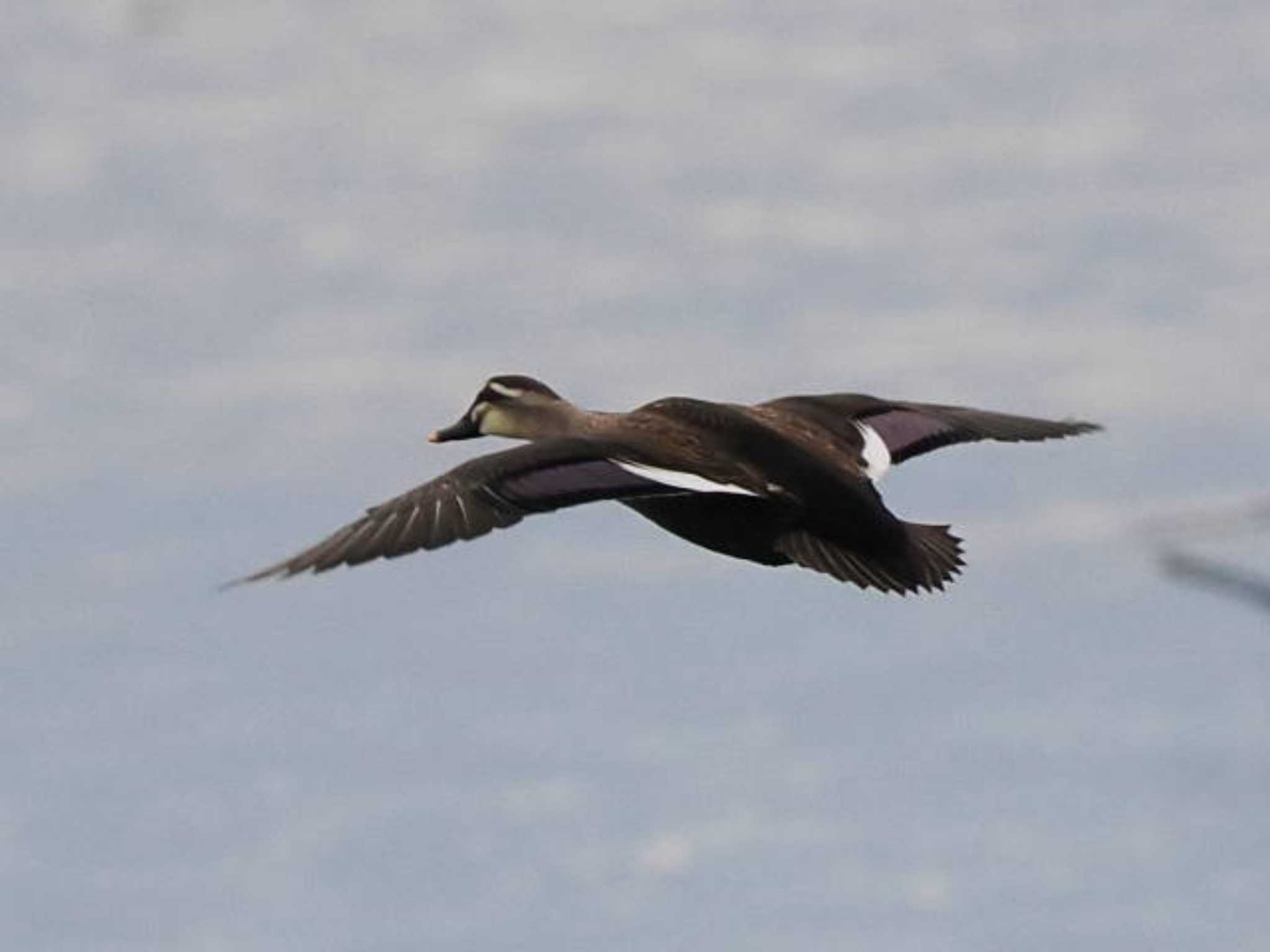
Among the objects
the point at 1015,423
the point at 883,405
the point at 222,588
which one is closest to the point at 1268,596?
the point at 222,588

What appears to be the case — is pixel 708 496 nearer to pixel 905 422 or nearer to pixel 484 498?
pixel 484 498

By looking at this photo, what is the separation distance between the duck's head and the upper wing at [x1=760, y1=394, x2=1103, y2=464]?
5.27 feet

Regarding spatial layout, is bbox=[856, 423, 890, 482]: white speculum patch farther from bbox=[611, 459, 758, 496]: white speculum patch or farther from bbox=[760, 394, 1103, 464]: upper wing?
bbox=[611, 459, 758, 496]: white speculum patch

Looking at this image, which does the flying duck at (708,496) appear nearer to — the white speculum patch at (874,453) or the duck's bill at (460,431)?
the white speculum patch at (874,453)

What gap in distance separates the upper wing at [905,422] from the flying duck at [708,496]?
20cm

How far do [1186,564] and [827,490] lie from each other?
6.66m

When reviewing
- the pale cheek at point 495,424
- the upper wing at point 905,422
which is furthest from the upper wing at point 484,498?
the pale cheek at point 495,424

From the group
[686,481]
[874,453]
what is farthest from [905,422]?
[686,481]

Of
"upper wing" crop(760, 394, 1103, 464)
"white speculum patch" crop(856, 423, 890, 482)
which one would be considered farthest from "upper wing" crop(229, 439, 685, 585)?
"upper wing" crop(760, 394, 1103, 464)

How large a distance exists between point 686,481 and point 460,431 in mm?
3904

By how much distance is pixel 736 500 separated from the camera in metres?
8.59

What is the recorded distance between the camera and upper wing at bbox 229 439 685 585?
27.5 feet

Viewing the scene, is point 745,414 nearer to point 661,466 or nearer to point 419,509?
point 661,466

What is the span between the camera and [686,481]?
A: 27.1 feet
